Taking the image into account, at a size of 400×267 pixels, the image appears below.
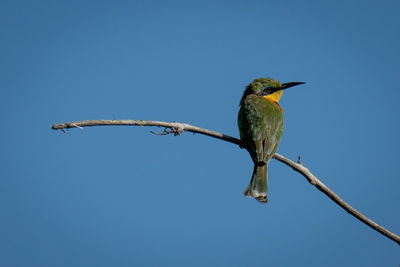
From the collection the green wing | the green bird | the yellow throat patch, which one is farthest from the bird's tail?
the yellow throat patch

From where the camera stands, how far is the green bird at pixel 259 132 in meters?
4.38

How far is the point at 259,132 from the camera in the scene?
450 cm

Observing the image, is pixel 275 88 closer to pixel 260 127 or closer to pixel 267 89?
pixel 267 89

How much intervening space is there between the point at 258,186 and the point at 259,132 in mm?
584

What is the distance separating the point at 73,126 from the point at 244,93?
3092 mm

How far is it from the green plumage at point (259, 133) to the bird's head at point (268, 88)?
195 mm

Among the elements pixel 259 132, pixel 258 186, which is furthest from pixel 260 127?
pixel 258 186

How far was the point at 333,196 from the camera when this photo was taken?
10.3ft

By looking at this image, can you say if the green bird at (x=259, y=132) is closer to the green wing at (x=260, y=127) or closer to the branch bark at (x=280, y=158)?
the green wing at (x=260, y=127)

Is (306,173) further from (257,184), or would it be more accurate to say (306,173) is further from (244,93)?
(244,93)

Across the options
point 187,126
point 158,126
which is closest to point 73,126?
point 158,126

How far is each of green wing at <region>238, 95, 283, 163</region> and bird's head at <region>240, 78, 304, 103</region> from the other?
0.28 metres

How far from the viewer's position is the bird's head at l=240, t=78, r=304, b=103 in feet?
17.7

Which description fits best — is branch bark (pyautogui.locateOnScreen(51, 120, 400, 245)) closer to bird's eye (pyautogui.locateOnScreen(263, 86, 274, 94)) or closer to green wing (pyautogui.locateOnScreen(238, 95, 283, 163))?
green wing (pyautogui.locateOnScreen(238, 95, 283, 163))
